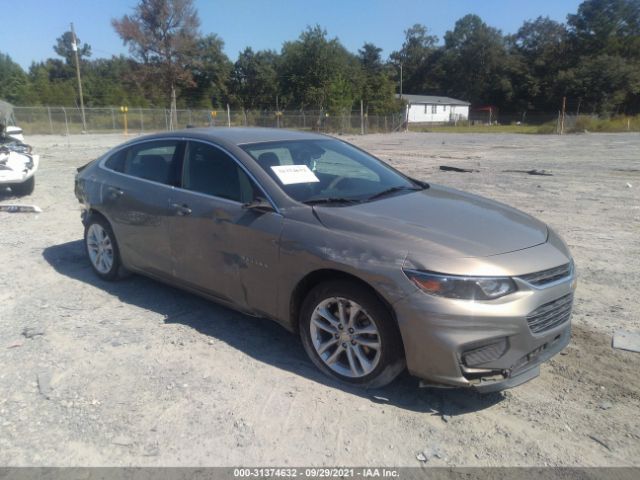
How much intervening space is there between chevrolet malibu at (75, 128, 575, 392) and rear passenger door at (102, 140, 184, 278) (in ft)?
0.06

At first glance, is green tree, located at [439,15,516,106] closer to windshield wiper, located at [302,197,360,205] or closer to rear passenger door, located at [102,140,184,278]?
rear passenger door, located at [102,140,184,278]

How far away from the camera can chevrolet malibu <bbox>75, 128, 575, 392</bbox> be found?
3014mm

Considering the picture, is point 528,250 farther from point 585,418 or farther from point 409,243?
point 585,418

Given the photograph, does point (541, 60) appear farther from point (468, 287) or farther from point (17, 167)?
point (468, 287)

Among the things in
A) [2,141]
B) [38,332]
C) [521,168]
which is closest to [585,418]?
[38,332]

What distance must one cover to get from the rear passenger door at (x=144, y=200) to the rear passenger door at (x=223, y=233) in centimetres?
17

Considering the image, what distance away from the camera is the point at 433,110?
81938 millimetres

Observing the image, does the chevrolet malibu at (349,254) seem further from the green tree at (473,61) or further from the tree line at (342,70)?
the green tree at (473,61)

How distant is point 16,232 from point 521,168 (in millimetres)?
13564

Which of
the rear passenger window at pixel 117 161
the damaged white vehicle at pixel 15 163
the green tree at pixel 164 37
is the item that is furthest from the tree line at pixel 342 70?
the rear passenger window at pixel 117 161

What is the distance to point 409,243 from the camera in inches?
125

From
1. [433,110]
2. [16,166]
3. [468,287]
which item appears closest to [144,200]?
[468,287]

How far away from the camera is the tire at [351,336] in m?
3.22

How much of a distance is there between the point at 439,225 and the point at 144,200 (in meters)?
2.74
